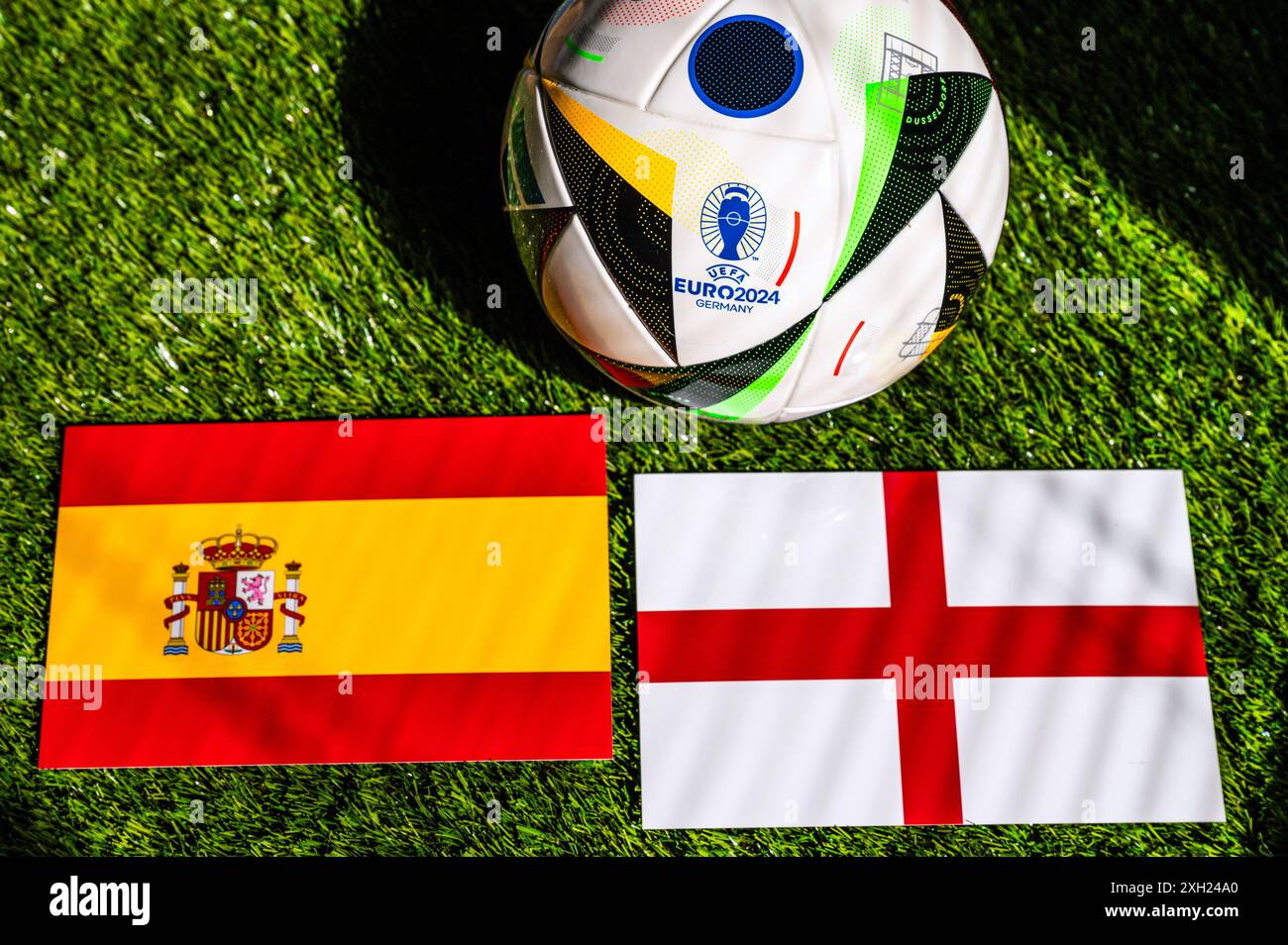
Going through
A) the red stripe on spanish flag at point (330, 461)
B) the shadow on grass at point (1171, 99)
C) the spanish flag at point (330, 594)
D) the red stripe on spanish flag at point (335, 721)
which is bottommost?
the red stripe on spanish flag at point (335, 721)

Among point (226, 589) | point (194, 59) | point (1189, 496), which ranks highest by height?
point (194, 59)

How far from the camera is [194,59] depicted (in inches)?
120

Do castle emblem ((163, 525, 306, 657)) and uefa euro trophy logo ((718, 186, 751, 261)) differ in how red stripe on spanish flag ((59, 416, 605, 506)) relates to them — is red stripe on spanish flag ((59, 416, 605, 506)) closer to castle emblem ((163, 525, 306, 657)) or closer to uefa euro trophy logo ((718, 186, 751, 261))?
castle emblem ((163, 525, 306, 657))

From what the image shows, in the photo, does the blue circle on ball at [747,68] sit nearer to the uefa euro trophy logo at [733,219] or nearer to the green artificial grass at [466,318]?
the uefa euro trophy logo at [733,219]

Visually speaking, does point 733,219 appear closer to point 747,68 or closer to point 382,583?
point 747,68

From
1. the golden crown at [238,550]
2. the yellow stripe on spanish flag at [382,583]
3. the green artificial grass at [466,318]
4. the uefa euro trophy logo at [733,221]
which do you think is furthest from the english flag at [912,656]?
the golden crown at [238,550]

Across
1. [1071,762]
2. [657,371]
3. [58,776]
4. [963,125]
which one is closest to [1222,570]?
[1071,762]

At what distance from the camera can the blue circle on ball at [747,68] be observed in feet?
6.73

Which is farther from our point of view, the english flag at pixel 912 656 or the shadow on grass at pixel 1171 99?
the shadow on grass at pixel 1171 99

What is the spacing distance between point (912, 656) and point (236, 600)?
1.76m

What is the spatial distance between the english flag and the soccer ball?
623 mm

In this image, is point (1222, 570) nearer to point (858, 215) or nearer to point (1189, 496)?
point (1189, 496)

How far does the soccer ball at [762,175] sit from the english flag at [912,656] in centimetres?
62

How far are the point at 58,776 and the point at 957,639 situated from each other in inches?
92.2
